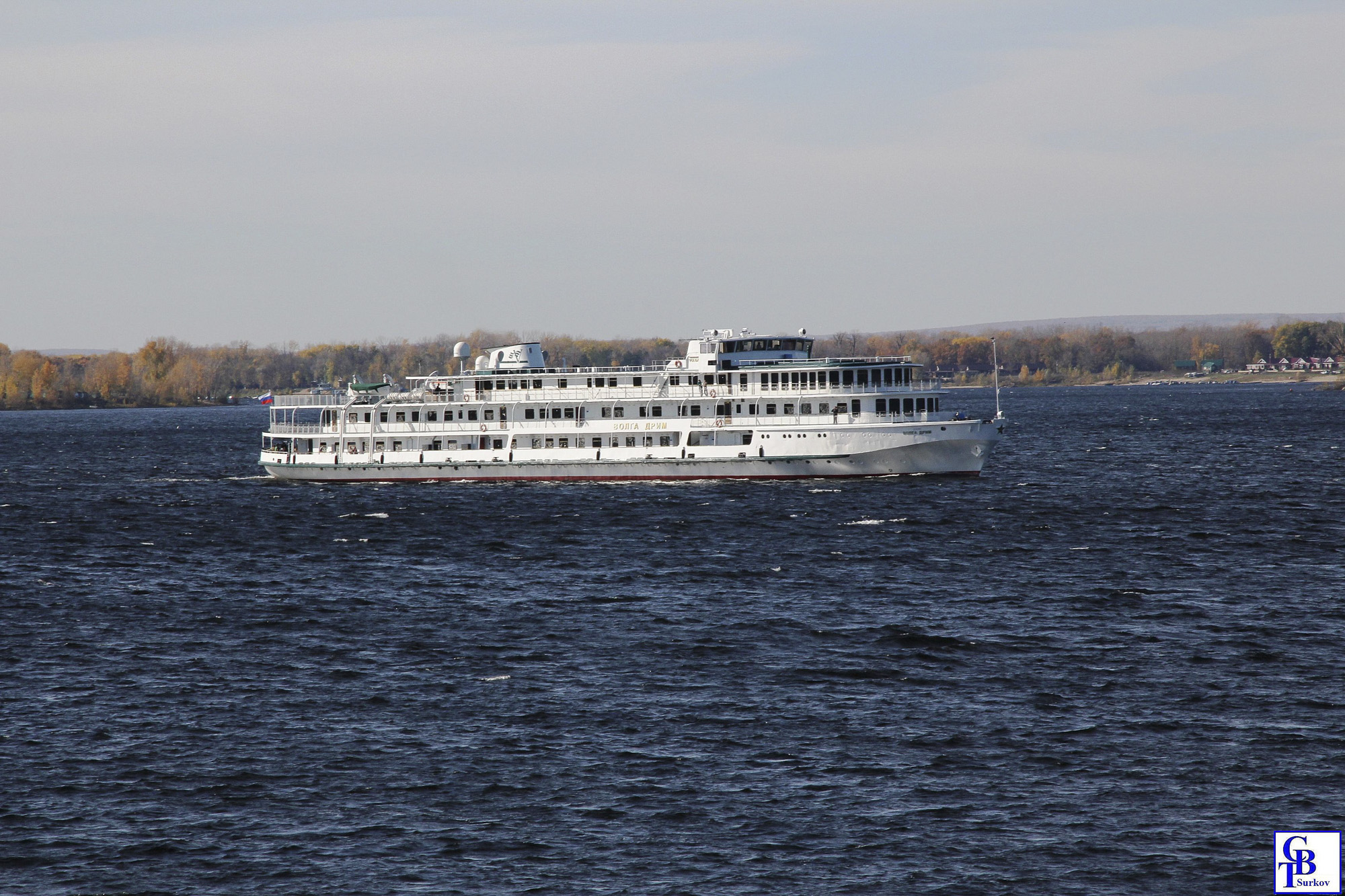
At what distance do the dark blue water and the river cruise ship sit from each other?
601 inches

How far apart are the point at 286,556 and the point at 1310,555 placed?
45.7m

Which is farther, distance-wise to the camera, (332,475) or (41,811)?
(332,475)

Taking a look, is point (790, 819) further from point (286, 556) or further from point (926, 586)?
point (286, 556)

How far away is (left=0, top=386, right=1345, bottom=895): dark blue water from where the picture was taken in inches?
992

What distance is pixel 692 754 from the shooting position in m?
30.6

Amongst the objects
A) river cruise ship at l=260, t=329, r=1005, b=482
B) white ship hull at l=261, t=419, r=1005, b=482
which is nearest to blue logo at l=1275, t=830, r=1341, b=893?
river cruise ship at l=260, t=329, r=1005, b=482

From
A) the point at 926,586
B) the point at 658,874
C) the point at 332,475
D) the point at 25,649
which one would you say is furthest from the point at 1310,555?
the point at 332,475

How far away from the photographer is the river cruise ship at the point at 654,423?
8481 centimetres

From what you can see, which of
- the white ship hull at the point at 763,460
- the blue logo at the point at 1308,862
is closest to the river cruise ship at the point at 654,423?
the white ship hull at the point at 763,460

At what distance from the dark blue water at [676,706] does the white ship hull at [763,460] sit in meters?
14.7

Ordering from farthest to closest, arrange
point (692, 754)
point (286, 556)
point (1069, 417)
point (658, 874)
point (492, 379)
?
point (1069, 417) → point (492, 379) → point (286, 556) → point (692, 754) → point (658, 874)

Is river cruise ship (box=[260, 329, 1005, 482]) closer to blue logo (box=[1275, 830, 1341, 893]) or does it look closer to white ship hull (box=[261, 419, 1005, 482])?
white ship hull (box=[261, 419, 1005, 482])

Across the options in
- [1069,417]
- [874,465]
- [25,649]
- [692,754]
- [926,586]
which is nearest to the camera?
[692,754]

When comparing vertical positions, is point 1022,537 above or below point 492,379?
below
